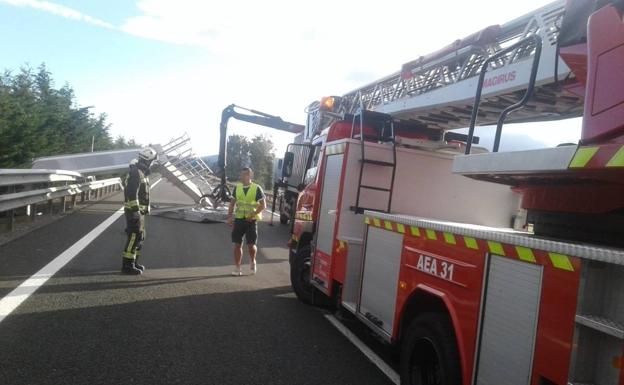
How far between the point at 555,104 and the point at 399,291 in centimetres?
222

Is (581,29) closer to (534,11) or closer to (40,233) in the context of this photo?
(534,11)

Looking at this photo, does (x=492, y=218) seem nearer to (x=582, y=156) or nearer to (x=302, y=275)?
(x=302, y=275)

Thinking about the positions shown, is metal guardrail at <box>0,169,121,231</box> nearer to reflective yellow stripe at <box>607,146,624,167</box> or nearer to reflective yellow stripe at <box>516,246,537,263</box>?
reflective yellow stripe at <box>516,246,537,263</box>

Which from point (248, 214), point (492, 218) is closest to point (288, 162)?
point (248, 214)

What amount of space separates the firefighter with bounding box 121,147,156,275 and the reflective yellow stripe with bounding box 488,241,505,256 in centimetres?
627

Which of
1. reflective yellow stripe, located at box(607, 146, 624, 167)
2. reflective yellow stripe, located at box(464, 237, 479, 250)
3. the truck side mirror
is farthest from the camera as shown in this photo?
the truck side mirror

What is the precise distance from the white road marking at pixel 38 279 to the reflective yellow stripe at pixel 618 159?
549 centimetres

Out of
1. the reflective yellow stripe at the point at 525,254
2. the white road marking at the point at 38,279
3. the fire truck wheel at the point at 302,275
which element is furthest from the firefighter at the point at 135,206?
the reflective yellow stripe at the point at 525,254

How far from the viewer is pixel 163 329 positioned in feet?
18.8

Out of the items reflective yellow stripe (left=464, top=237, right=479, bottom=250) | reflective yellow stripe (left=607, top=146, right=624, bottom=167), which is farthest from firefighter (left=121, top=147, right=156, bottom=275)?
reflective yellow stripe (left=607, top=146, right=624, bottom=167)

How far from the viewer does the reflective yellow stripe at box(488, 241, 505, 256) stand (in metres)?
3.27

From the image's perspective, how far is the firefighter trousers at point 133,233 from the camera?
8383mm

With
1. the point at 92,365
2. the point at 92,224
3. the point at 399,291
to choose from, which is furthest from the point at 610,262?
the point at 92,224

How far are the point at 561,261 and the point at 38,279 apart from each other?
22.0ft
